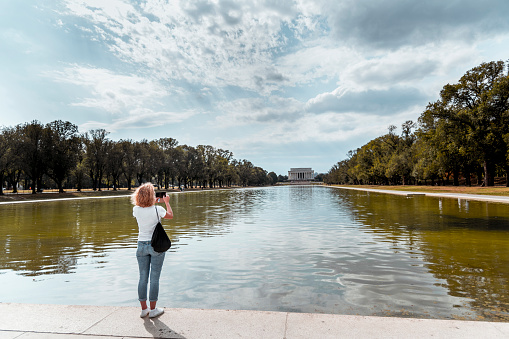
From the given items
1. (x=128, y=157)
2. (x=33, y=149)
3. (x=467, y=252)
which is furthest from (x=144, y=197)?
(x=128, y=157)

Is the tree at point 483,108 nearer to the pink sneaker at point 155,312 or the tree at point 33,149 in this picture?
the pink sneaker at point 155,312

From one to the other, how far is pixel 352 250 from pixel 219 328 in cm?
788

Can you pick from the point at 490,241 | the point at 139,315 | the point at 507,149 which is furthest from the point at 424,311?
the point at 507,149

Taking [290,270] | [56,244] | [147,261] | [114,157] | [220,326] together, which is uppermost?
[114,157]

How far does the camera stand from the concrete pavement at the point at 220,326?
440 cm

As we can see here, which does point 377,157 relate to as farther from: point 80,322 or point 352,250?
Answer: point 80,322

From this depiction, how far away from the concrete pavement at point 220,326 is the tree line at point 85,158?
51.9 metres

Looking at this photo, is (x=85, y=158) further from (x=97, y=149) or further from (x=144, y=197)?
(x=144, y=197)

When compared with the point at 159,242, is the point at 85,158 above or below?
above

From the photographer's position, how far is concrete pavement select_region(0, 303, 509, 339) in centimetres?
440

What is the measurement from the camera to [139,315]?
5.19 m

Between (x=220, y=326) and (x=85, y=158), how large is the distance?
8806 centimetres

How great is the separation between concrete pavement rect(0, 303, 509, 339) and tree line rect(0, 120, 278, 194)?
170 feet

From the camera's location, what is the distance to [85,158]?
268 ft
